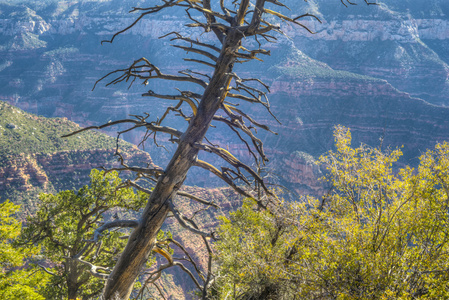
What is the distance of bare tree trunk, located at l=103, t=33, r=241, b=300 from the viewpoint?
13.6 ft

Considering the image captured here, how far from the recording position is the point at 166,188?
427cm

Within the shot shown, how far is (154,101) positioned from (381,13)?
92.0m

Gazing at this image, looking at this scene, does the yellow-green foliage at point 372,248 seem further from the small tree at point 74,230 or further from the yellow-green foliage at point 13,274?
the small tree at point 74,230

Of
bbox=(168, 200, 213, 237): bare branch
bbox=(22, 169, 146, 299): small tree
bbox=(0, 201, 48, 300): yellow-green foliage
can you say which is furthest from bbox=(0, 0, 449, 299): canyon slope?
bbox=(168, 200, 213, 237): bare branch

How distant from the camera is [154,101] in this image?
123125 millimetres

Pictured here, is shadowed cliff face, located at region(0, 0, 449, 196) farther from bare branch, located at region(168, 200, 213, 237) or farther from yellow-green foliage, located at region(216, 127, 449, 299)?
bare branch, located at region(168, 200, 213, 237)

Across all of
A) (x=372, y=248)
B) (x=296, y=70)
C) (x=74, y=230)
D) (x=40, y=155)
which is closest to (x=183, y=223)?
(x=372, y=248)

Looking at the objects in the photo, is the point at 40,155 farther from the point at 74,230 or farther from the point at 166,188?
the point at 166,188

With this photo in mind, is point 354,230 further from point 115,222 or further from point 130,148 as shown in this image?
point 130,148

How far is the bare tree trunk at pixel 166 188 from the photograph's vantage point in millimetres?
4137

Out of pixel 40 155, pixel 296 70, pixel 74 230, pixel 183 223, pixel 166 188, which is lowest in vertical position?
pixel 74 230

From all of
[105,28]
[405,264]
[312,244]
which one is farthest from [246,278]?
[105,28]

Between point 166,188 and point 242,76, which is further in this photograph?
point 242,76

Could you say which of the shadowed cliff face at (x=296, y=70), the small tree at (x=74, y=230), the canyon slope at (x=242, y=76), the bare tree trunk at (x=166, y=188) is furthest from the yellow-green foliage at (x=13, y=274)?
the shadowed cliff face at (x=296, y=70)
